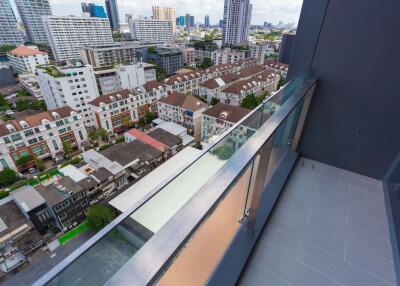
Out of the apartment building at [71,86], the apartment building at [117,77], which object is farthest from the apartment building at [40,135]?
the apartment building at [117,77]

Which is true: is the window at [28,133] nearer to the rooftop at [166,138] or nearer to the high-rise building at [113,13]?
the rooftop at [166,138]

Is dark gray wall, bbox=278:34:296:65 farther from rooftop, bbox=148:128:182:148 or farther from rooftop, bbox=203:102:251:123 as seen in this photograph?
rooftop, bbox=148:128:182:148

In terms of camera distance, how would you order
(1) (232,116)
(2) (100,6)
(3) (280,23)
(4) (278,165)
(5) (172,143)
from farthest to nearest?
(3) (280,23) → (2) (100,6) → (5) (172,143) → (1) (232,116) → (4) (278,165)

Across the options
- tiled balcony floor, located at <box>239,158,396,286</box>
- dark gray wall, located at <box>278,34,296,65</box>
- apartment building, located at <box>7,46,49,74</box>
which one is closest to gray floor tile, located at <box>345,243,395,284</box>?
tiled balcony floor, located at <box>239,158,396,286</box>

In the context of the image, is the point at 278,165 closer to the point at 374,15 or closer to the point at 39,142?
the point at 374,15

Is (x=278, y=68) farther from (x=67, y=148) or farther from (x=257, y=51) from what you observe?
(x=67, y=148)

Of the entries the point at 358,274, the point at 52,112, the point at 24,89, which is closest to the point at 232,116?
the point at 358,274

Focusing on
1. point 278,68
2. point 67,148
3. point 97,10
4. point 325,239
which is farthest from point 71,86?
point 97,10
